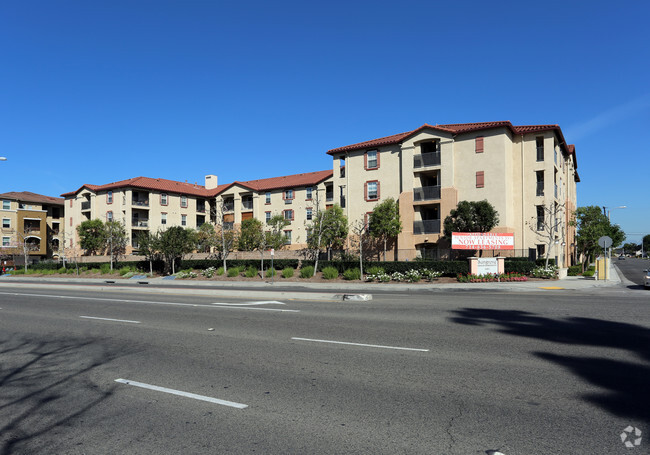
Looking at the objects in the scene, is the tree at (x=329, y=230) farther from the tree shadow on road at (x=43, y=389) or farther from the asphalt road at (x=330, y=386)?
the tree shadow on road at (x=43, y=389)

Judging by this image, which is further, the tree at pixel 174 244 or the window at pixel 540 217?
the tree at pixel 174 244

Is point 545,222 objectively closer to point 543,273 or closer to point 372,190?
point 543,273

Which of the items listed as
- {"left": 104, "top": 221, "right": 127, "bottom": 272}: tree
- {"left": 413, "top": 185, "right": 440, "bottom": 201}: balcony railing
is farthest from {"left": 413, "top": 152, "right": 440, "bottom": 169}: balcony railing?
{"left": 104, "top": 221, "right": 127, "bottom": 272}: tree

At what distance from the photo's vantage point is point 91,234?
2221 inches

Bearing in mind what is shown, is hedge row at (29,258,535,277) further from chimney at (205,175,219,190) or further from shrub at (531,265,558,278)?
chimney at (205,175,219,190)

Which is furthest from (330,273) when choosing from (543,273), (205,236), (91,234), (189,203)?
(91,234)

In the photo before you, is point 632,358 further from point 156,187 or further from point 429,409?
point 156,187

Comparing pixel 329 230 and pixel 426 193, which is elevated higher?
pixel 426 193

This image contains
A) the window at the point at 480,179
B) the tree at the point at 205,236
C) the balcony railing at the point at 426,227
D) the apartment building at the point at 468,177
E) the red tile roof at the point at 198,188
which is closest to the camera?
the apartment building at the point at 468,177

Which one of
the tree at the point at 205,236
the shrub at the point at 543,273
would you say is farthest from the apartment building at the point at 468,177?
the tree at the point at 205,236

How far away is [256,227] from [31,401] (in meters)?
45.0

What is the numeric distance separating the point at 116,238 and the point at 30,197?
3107 centimetres

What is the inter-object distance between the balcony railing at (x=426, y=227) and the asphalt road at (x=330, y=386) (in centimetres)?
2507

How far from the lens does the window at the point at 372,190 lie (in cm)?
4044
